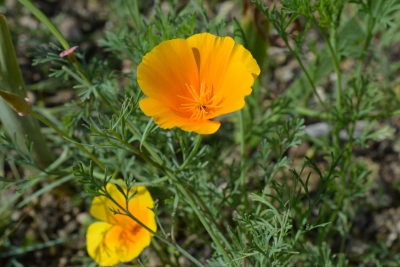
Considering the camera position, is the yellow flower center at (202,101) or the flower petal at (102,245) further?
the flower petal at (102,245)

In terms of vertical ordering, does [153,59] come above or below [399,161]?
above

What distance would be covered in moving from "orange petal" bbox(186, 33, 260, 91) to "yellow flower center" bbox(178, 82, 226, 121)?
0.05 metres

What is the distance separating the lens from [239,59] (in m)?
0.93

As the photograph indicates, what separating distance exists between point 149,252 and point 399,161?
1.35 m


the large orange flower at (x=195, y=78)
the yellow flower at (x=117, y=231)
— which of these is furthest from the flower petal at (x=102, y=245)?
the large orange flower at (x=195, y=78)

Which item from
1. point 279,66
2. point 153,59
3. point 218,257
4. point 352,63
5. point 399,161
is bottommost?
point 399,161

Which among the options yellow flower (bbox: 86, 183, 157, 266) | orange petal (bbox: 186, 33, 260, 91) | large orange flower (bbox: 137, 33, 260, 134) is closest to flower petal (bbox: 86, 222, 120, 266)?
yellow flower (bbox: 86, 183, 157, 266)

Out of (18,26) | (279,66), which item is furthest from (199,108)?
(18,26)

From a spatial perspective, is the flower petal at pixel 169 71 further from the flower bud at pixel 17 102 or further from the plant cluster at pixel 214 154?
the flower bud at pixel 17 102

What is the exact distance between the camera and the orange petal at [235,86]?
832mm

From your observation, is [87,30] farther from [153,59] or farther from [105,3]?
[153,59]

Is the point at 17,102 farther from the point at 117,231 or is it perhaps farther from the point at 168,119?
the point at 117,231

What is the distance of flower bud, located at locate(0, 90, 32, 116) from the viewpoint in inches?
32.2

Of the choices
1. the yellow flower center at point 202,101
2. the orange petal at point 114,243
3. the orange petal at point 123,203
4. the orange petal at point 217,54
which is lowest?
the orange petal at point 114,243
